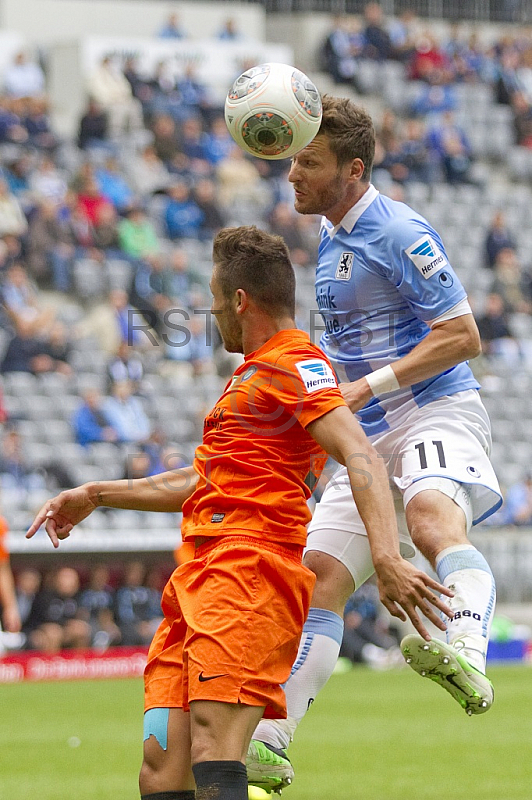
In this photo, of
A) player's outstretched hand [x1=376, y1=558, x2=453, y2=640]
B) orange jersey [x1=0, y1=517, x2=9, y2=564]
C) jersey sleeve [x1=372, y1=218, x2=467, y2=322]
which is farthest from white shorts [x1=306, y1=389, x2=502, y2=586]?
orange jersey [x1=0, y1=517, x2=9, y2=564]

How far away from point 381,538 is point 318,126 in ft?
6.87

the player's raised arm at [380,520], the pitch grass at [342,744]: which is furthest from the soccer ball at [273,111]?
the pitch grass at [342,744]

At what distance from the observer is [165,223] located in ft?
63.9

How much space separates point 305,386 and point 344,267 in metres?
1.52

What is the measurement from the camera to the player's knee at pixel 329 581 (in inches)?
229

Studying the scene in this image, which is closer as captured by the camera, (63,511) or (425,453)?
(63,511)

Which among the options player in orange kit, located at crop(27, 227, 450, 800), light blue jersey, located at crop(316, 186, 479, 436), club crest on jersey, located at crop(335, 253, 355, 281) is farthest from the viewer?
club crest on jersey, located at crop(335, 253, 355, 281)

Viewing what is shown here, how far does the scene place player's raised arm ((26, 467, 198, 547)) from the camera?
5105 mm

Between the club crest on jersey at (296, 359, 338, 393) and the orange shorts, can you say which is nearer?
the orange shorts

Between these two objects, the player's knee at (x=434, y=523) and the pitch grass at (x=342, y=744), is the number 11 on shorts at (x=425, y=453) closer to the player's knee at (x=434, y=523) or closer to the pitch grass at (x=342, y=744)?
the player's knee at (x=434, y=523)

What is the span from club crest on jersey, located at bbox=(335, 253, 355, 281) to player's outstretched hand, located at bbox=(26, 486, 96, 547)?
156cm

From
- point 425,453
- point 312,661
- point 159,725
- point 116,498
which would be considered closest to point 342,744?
point 312,661

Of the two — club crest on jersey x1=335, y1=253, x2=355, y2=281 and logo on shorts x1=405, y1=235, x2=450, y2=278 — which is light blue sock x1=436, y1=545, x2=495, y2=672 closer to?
logo on shorts x1=405, y1=235, x2=450, y2=278

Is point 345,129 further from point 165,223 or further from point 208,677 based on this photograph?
point 165,223
